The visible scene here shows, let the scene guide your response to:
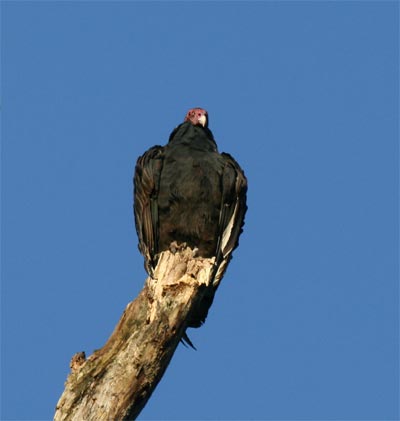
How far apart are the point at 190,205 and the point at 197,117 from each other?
1446 mm

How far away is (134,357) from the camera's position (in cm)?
656

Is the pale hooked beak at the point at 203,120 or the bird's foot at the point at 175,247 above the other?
the pale hooked beak at the point at 203,120

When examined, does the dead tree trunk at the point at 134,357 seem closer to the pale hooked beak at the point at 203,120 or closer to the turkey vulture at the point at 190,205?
the turkey vulture at the point at 190,205

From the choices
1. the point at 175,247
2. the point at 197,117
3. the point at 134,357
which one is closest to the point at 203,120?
the point at 197,117

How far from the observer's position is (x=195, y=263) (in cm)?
733

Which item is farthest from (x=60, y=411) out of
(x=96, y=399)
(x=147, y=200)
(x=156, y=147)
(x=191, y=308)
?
(x=156, y=147)

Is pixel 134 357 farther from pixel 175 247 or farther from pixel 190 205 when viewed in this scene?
pixel 190 205

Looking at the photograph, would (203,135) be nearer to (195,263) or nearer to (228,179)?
(228,179)

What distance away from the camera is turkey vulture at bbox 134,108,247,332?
310 inches

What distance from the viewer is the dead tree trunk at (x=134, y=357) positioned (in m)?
6.39

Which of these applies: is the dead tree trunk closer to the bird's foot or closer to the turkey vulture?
the bird's foot

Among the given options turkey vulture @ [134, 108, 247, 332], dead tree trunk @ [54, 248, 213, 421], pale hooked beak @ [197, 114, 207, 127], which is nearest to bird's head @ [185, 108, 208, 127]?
pale hooked beak @ [197, 114, 207, 127]

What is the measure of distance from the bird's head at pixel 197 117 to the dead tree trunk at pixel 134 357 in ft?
7.45

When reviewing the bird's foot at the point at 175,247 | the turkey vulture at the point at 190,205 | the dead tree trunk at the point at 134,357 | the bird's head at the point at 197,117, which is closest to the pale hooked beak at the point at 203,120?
the bird's head at the point at 197,117
